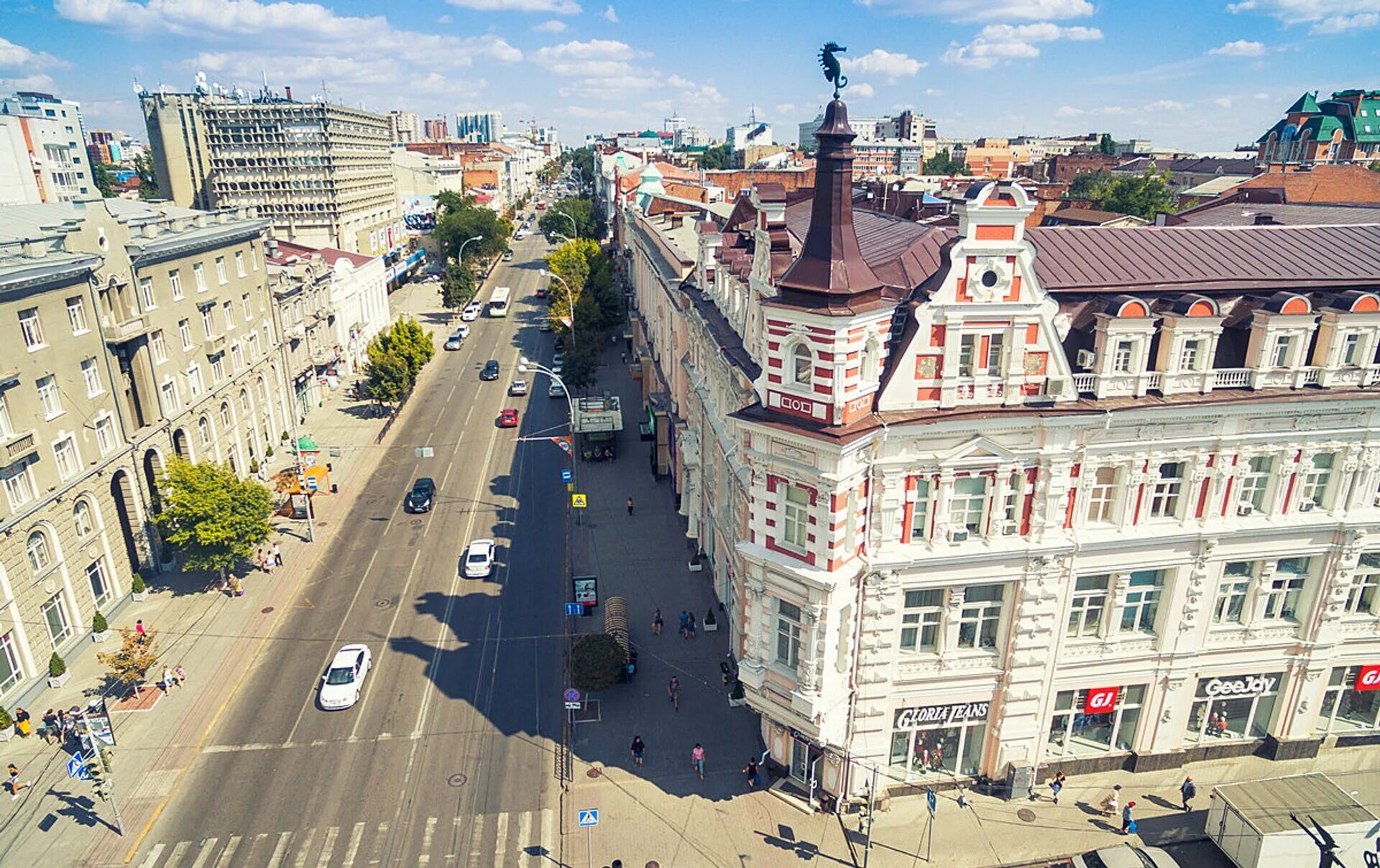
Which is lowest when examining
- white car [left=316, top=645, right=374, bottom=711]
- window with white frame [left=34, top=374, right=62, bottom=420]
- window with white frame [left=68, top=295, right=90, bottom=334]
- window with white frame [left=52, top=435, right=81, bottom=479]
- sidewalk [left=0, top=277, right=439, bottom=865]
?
sidewalk [left=0, top=277, right=439, bottom=865]

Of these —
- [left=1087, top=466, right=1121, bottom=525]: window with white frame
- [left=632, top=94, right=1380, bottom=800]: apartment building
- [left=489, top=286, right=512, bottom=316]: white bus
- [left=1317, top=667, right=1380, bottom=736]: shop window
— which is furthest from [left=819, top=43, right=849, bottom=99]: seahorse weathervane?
[left=489, top=286, right=512, bottom=316]: white bus

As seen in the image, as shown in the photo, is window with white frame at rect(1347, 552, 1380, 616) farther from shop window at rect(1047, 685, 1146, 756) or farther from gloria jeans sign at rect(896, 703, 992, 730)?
gloria jeans sign at rect(896, 703, 992, 730)

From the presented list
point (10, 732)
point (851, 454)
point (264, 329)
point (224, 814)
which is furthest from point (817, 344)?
point (264, 329)

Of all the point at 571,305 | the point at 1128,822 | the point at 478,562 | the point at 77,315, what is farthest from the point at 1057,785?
the point at 571,305

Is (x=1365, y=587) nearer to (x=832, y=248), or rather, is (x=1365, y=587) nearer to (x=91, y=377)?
(x=832, y=248)

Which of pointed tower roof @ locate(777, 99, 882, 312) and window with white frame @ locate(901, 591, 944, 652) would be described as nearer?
pointed tower roof @ locate(777, 99, 882, 312)

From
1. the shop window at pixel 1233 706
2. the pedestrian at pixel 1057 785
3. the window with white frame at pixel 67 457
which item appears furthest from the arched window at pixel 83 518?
the shop window at pixel 1233 706
